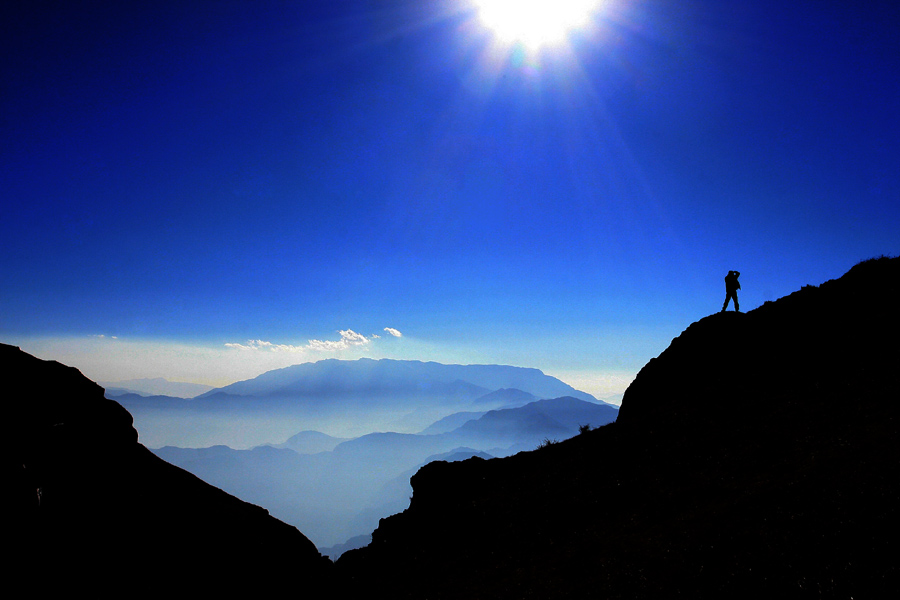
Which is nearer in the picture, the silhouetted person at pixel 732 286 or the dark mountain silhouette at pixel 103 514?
the dark mountain silhouette at pixel 103 514

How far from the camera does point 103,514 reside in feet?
32.4

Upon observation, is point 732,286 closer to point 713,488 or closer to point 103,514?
point 713,488

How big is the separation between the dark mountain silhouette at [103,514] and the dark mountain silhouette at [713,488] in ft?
16.8

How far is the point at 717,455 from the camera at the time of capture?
1516 cm

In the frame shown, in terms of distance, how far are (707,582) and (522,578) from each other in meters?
5.57

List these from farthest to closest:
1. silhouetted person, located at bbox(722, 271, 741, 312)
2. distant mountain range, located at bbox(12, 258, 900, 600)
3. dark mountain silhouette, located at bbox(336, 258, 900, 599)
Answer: silhouetted person, located at bbox(722, 271, 741, 312)
dark mountain silhouette, located at bbox(336, 258, 900, 599)
distant mountain range, located at bbox(12, 258, 900, 600)

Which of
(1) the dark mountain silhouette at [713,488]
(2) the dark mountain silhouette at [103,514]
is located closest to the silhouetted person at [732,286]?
(1) the dark mountain silhouette at [713,488]

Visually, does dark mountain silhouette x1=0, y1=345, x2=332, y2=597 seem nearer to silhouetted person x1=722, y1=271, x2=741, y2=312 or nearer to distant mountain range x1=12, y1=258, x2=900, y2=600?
distant mountain range x1=12, y1=258, x2=900, y2=600

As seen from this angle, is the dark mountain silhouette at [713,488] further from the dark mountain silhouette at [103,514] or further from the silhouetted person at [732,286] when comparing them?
the dark mountain silhouette at [103,514]

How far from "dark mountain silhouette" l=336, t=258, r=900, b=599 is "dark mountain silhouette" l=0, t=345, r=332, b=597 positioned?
513 cm

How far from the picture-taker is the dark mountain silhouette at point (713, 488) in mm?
Result: 8664

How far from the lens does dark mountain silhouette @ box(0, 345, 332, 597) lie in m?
8.52

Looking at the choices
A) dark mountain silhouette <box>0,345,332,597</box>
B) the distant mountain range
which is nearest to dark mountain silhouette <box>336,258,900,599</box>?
the distant mountain range

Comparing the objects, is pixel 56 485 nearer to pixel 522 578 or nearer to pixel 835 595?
pixel 522 578
